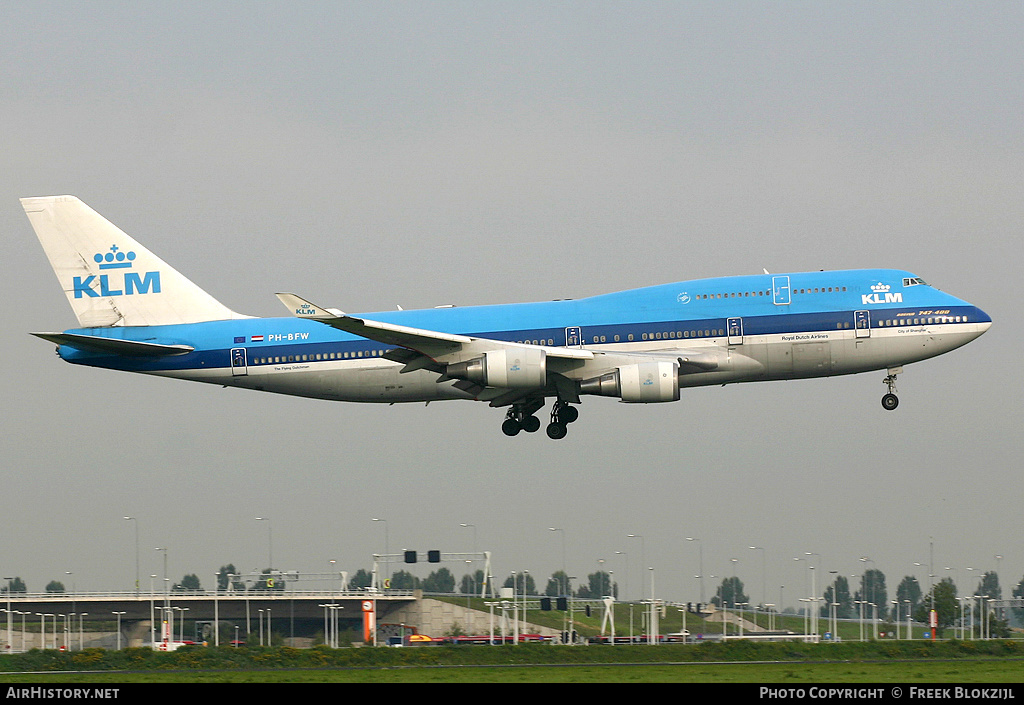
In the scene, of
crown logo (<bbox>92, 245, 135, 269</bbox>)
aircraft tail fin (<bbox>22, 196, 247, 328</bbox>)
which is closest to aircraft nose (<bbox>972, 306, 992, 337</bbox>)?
aircraft tail fin (<bbox>22, 196, 247, 328</bbox>)

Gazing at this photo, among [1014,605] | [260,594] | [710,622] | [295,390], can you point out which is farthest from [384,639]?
[1014,605]

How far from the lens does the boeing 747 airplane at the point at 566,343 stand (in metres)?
47.9

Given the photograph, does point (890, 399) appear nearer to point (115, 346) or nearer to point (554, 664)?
point (554, 664)

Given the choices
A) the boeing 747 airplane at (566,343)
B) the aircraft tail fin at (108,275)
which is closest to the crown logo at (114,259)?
the aircraft tail fin at (108,275)

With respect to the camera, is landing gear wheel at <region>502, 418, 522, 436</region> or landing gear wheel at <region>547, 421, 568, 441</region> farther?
landing gear wheel at <region>502, 418, 522, 436</region>

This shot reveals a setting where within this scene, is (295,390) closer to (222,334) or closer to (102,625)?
(222,334)

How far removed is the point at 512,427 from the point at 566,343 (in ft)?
17.6

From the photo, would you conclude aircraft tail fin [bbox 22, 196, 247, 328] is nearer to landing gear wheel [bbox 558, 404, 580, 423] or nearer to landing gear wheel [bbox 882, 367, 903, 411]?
landing gear wheel [bbox 558, 404, 580, 423]

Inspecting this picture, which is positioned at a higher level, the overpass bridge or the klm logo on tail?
the klm logo on tail

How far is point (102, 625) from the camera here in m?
108

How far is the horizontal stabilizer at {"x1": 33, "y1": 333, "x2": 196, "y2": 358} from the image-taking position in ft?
165

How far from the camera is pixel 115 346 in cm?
5128

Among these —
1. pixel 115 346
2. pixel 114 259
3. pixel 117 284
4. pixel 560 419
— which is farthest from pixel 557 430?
pixel 114 259

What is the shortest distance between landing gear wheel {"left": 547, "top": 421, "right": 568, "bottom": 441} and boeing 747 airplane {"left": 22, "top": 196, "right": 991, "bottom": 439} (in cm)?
4
